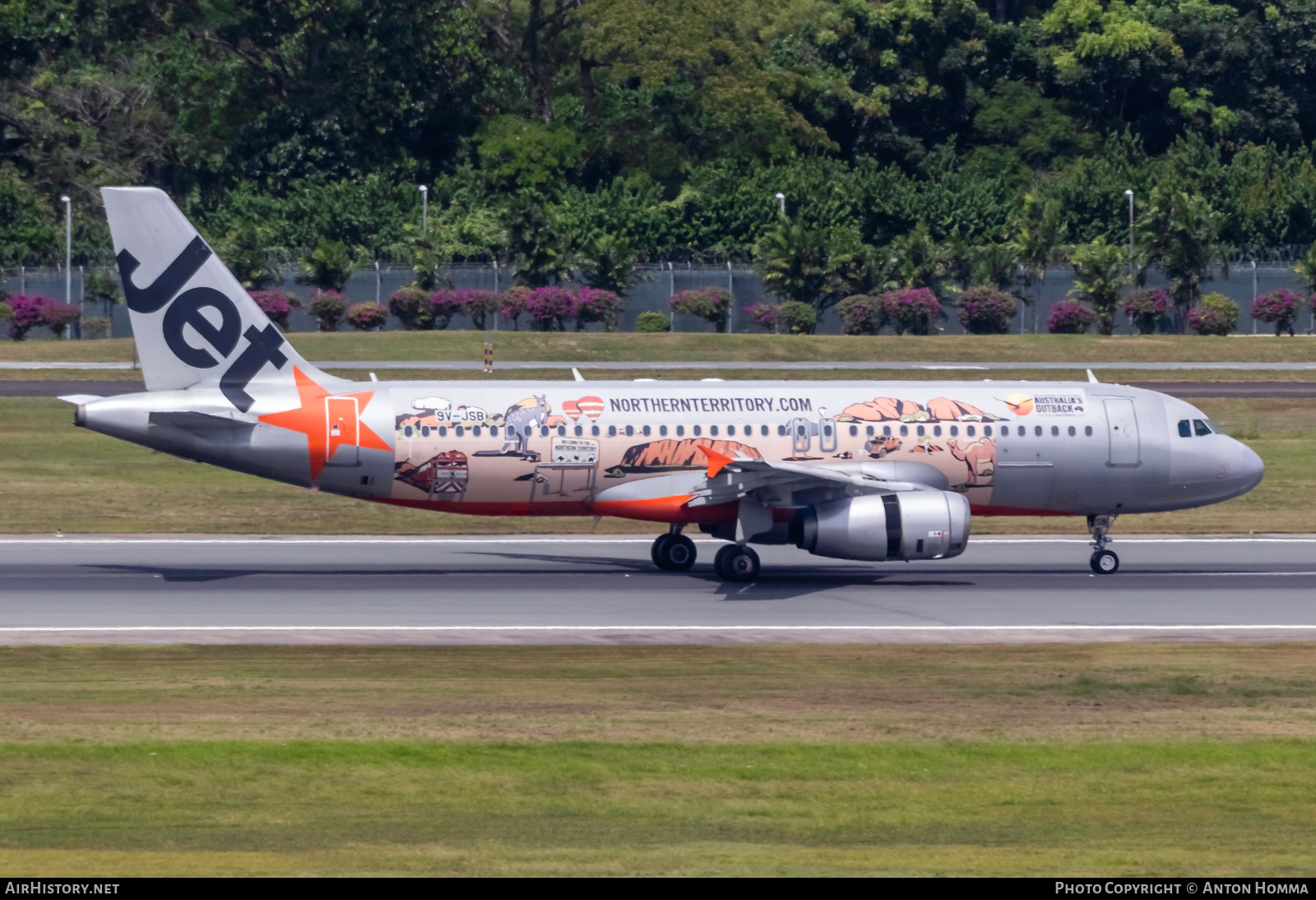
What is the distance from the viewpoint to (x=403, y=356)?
242 ft

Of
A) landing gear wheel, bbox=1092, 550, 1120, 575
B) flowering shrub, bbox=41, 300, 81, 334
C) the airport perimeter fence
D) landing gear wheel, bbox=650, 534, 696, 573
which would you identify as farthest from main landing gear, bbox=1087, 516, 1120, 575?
flowering shrub, bbox=41, 300, 81, 334

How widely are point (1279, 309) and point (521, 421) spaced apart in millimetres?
61782

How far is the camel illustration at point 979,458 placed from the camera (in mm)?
33750

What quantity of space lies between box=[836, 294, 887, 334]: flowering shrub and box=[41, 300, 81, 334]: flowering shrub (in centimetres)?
3823

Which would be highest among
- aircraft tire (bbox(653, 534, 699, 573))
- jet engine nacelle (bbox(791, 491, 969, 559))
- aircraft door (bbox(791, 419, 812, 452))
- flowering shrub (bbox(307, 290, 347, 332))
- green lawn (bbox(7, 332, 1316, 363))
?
flowering shrub (bbox(307, 290, 347, 332))

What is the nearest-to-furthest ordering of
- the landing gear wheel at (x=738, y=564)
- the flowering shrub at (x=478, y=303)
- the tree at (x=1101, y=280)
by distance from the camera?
the landing gear wheel at (x=738, y=564) < the flowering shrub at (x=478, y=303) < the tree at (x=1101, y=280)

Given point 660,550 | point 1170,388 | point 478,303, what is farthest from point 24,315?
point 660,550

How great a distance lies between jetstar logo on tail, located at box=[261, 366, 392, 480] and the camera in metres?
32.7

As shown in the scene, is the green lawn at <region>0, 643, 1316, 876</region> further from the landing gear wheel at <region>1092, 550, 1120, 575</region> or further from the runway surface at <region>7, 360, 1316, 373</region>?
the runway surface at <region>7, 360, 1316, 373</region>

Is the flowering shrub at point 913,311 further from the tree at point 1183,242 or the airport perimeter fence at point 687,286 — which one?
the tree at point 1183,242

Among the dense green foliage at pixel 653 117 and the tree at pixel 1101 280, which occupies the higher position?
the dense green foliage at pixel 653 117

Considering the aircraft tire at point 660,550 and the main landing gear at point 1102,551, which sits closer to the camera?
the main landing gear at point 1102,551

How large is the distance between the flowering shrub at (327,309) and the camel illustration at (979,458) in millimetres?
54204

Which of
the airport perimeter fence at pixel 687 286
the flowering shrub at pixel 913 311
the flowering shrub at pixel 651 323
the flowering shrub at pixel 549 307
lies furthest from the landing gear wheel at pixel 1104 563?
the airport perimeter fence at pixel 687 286
